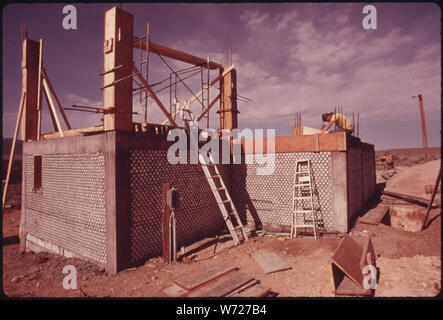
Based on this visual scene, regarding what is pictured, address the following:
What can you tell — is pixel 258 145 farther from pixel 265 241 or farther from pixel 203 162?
pixel 265 241

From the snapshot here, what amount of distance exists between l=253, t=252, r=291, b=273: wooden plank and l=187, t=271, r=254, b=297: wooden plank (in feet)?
3.22

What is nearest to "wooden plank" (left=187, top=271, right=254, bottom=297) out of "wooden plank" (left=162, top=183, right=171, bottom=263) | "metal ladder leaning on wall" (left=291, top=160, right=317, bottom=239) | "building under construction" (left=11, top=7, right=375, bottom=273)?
"wooden plank" (left=162, top=183, right=171, bottom=263)

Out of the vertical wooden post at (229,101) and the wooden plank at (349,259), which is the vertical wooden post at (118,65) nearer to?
the vertical wooden post at (229,101)

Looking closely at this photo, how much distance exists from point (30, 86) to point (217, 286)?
10237mm

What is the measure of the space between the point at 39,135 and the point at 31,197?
2374 millimetres

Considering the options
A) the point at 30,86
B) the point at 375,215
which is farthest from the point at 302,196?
the point at 30,86

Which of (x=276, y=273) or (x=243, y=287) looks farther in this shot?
(x=276, y=273)

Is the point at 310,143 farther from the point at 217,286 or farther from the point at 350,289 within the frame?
the point at 217,286

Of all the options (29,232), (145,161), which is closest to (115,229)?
(145,161)

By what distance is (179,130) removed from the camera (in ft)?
25.7

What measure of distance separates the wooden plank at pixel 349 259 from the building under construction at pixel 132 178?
254cm

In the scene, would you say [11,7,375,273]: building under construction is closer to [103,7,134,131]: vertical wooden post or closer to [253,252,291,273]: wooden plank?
[103,7,134,131]: vertical wooden post

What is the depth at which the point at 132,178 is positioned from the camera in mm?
6305

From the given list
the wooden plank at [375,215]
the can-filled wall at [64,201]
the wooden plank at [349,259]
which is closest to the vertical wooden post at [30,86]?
the can-filled wall at [64,201]
